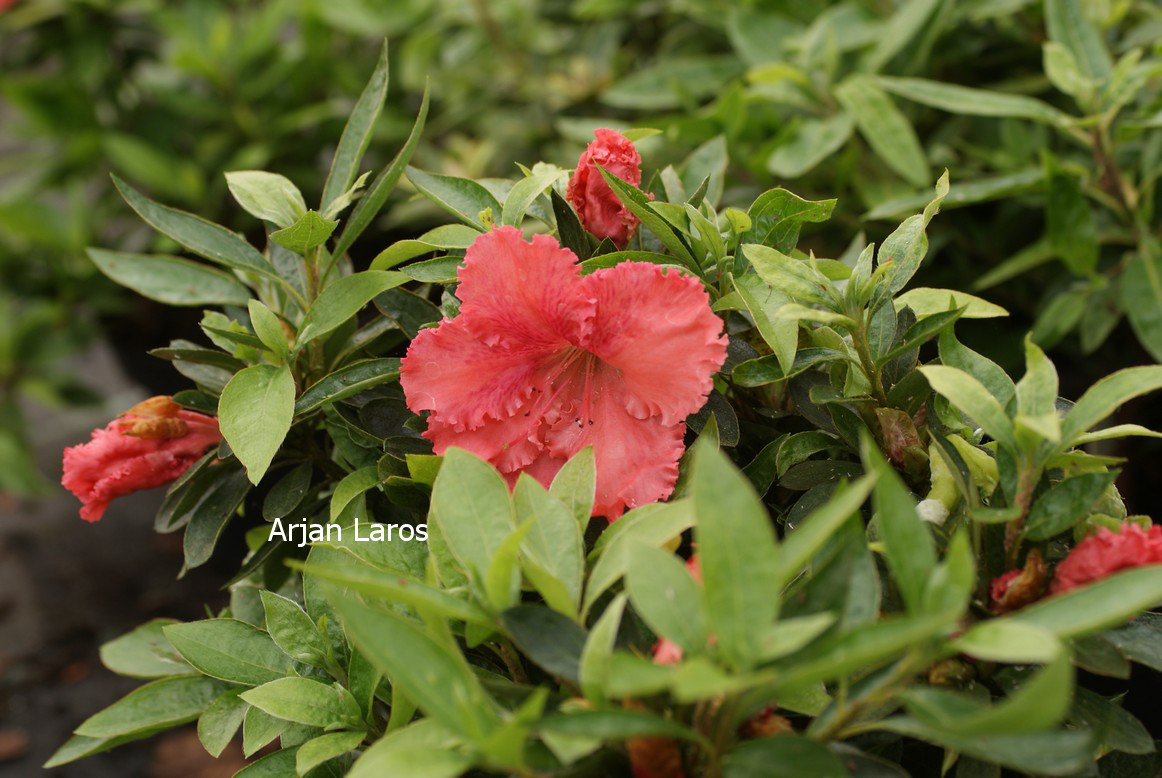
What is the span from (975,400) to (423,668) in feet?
1.21

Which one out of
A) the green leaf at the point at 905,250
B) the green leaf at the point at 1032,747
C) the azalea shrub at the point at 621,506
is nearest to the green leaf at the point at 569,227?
the azalea shrub at the point at 621,506

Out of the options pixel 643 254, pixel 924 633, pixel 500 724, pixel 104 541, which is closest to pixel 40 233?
pixel 104 541

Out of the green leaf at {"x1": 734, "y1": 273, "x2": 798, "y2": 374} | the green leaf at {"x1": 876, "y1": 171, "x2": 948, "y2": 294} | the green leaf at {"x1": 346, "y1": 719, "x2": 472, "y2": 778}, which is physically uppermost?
the green leaf at {"x1": 876, "y1": 171, "x2": 948, "y2": 294}

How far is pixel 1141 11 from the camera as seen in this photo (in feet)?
5.14

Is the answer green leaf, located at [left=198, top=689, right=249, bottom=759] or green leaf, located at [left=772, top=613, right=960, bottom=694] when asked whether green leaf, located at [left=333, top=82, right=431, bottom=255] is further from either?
green leaf, located at [left=772, top=613, right=960, bottom=694]

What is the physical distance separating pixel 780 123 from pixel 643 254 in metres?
0.88

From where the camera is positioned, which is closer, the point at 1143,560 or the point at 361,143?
the point at 1143,560

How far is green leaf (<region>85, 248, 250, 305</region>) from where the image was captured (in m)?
0.94

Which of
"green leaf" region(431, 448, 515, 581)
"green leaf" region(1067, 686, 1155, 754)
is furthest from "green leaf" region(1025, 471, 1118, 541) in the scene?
"green leaf" region(431, 448, 515, 581)

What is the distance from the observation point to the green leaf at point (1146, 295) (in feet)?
4.12

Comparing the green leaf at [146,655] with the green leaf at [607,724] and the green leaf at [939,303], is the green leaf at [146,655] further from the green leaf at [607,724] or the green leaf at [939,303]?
the green leaf at [939,303]

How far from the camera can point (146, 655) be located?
3.05ft

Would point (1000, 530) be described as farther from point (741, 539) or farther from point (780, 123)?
point (780, 123)

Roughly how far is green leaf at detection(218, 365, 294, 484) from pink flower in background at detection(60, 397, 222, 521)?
12 centimetres
